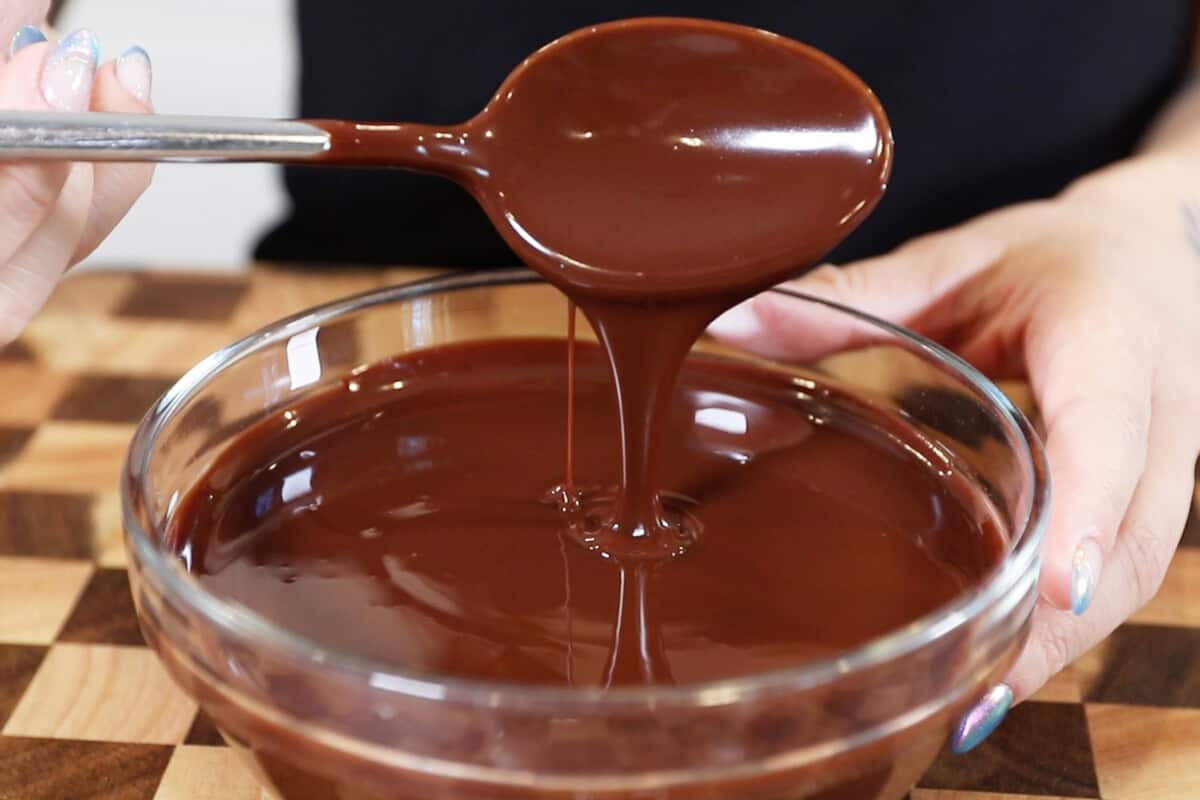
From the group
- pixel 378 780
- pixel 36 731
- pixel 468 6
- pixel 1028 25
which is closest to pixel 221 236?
pixel 468 6

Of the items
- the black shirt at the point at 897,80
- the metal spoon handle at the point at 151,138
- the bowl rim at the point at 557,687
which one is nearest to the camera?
the bowl rim at the point at 557,687

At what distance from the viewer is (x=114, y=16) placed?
2834 millimetres

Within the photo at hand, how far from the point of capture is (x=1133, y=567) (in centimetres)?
86

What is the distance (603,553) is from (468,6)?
80 centimetres

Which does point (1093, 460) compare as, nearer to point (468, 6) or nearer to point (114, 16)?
point (468, 6)

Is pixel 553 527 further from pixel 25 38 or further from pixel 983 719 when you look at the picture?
pixel 25 38

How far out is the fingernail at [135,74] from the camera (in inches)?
32.9

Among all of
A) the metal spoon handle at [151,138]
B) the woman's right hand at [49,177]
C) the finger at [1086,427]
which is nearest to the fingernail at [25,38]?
the woman's right hand at [49,177]

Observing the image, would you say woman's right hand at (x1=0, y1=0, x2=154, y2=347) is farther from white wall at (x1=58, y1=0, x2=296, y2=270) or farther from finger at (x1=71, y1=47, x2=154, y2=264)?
white wall at (x1=58, y1=0, x2=296, y2=270)

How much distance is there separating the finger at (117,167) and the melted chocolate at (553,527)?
0.16 metres

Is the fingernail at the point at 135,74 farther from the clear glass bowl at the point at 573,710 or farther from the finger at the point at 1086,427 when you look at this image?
the finger at the point at 1086,427

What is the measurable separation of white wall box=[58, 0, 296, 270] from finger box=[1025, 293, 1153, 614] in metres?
2.02

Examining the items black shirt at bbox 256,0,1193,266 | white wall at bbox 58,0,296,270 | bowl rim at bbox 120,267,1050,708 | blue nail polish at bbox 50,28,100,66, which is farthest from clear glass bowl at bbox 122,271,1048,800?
white wall at bbox 58,0,296,270

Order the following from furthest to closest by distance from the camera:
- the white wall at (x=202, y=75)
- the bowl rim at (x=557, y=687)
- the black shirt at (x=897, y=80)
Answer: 1. the white wall at (x=202, y=75)
2. the black shirt at (x=897, y=80)
3. the bowl rim at (x=557, y=687)
